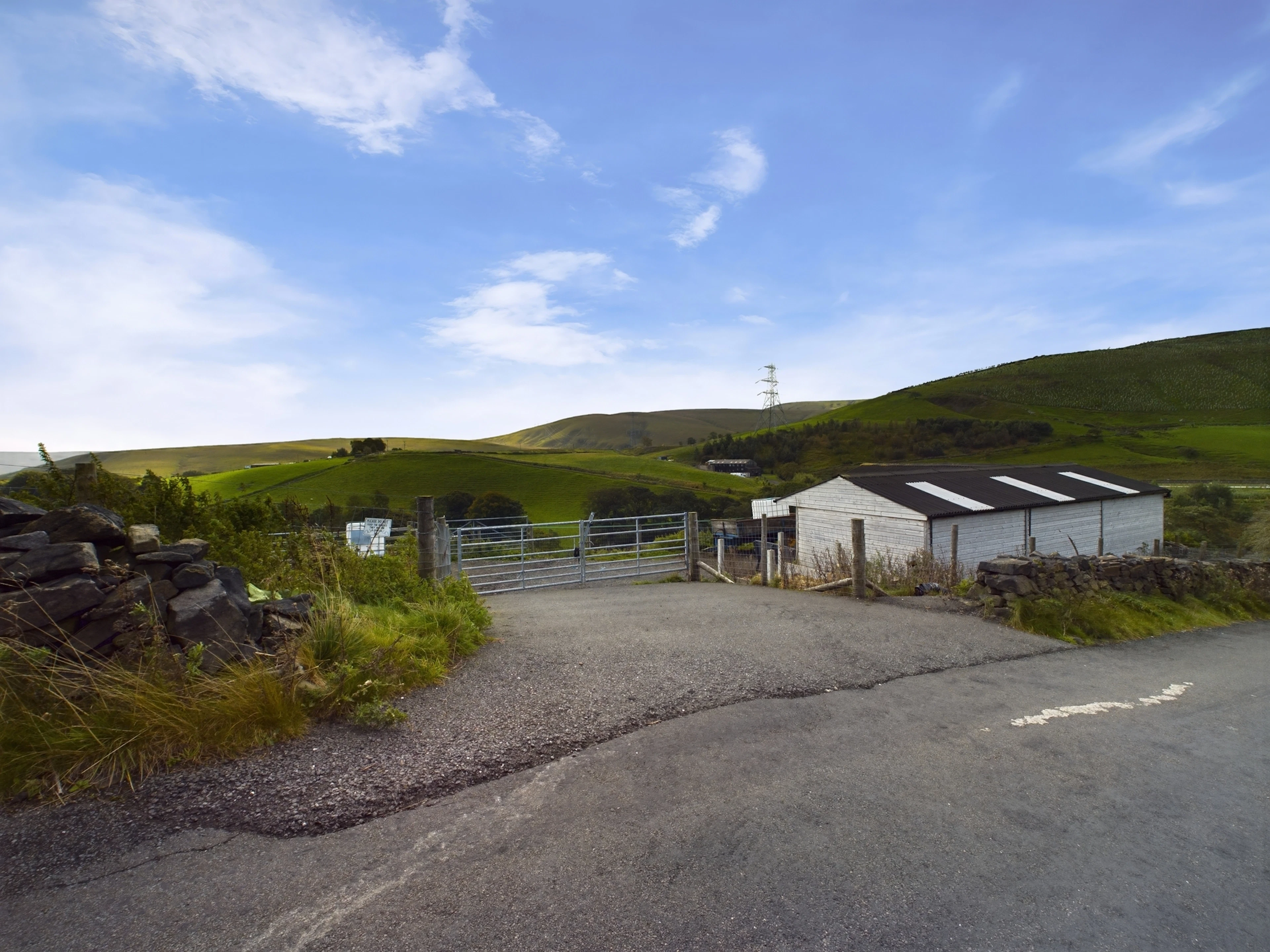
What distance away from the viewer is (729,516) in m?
49.2

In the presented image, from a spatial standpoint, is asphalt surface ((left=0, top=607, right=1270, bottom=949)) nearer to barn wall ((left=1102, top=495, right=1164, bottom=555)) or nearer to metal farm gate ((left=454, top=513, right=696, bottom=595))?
metal farm gate ((left=454, top=513, right=696, bottom=595))

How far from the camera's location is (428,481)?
67125 millimetres

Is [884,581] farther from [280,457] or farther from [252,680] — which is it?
[280,457]

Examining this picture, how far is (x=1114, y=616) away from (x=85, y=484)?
1284 cm

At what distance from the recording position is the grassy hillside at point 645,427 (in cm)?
16388

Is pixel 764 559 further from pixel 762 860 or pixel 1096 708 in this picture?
pixel 762 860

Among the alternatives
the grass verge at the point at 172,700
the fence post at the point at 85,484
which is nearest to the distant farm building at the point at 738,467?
the fence post at the point at 85,484

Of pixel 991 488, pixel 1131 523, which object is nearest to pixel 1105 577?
pixel 991 488

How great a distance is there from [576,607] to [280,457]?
94.9m

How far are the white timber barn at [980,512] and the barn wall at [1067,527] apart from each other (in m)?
0.04

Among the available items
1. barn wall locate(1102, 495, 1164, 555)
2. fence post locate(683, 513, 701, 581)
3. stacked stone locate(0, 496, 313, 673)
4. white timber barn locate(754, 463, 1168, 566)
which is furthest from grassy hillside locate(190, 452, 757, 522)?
stacked stone locate(0, 496, 313, 673)

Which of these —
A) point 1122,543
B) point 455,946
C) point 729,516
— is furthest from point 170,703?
point 729,516

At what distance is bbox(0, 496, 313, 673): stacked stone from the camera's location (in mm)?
A: 4203

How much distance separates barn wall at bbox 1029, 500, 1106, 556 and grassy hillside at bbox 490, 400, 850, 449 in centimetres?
12599
